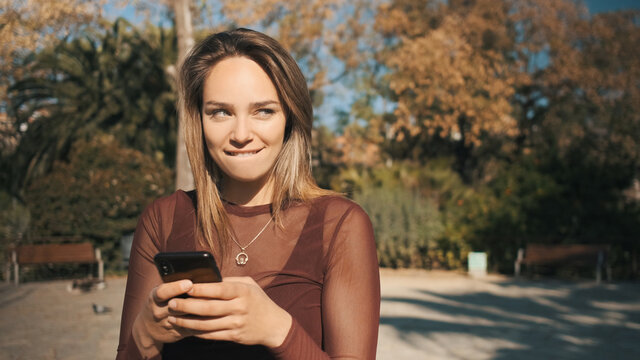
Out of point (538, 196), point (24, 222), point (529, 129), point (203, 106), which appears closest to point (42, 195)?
point (24, 222)

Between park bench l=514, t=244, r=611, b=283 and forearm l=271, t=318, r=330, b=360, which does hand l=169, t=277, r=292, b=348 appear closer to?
forearm l=271, t=318, r=330, b=360

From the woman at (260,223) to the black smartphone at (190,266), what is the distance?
6.6 inches

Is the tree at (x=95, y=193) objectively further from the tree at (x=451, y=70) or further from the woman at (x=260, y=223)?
the woman at (x=260, y=223)

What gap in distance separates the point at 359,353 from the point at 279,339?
0.75ft

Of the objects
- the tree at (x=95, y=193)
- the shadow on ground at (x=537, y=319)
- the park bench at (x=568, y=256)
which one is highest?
the tree at (x=95, y=193)

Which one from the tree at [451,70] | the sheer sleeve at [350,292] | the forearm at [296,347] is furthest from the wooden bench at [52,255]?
the forearm at [296,347]

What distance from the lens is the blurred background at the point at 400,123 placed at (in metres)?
14.6

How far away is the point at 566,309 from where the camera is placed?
9.88 m

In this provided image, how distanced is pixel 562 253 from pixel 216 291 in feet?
45.0

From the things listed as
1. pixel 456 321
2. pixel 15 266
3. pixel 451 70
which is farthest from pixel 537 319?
pixel 451 70

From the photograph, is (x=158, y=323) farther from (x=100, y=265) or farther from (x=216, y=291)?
(x=100, y=265)

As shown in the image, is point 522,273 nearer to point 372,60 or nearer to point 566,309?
point 566,309

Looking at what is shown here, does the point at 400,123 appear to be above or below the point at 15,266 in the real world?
above

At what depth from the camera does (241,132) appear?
1504 mm
